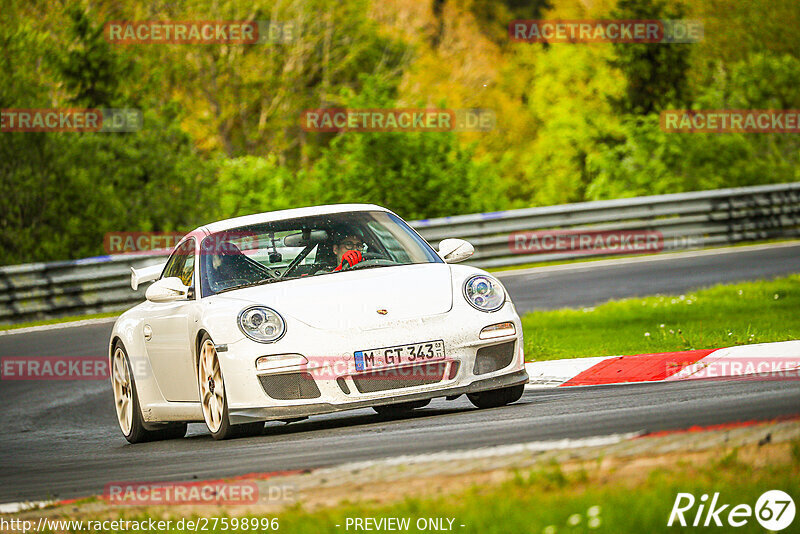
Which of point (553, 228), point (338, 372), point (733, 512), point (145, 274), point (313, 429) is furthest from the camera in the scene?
point (553, 228)

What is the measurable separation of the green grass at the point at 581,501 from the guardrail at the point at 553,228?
14.2 m

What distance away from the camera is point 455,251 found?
9242 millimetres

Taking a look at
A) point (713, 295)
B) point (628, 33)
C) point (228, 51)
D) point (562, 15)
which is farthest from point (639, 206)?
point (562, 15)

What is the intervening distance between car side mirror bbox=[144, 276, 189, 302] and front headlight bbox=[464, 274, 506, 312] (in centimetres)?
190

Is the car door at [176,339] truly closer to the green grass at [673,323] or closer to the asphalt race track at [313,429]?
the asphalt race track at [313,429]

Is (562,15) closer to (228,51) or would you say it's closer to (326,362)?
(228,51)

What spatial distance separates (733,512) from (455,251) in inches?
204

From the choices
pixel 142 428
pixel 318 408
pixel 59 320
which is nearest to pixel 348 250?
pixel 318 408

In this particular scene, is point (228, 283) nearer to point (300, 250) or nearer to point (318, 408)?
point (300, 250)

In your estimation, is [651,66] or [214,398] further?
[651,66]

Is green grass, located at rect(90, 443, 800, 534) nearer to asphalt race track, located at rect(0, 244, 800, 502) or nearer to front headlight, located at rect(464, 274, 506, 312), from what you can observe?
asphalt race track, located at rect(0, 244, 800, 502)

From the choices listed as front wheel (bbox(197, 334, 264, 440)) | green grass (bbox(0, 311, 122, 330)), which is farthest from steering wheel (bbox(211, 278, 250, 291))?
green grass (bbox(0, 311, 122, 330))

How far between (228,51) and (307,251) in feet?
121

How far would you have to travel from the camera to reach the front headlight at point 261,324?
26.4 ft
